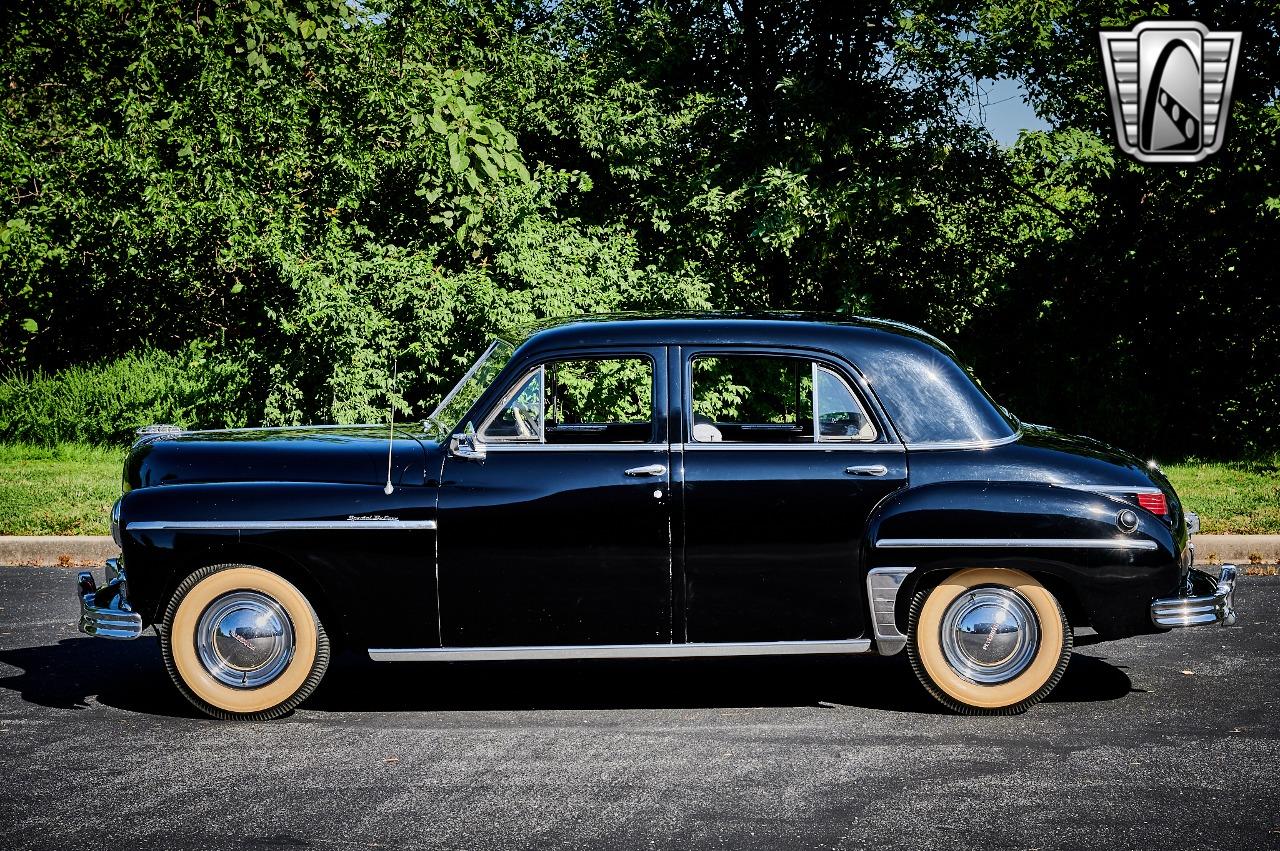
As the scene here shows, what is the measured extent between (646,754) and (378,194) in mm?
9490

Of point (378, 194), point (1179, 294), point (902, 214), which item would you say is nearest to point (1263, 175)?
point (1179, 294)

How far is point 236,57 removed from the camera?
13094 mm

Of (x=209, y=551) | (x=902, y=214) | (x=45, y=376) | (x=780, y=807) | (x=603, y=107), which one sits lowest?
(x=780, y=807)

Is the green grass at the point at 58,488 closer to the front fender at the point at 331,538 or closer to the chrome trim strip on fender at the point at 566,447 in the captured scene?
the front fender at the point at 331,538

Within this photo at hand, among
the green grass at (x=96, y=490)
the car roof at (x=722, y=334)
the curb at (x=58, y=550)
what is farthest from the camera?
the green grass at (x=96, y=490)

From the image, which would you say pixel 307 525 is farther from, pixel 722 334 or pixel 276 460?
pixel 722 334

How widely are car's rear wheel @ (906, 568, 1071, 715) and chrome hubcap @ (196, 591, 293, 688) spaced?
9.23 ft

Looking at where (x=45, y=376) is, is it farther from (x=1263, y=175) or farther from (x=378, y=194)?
(x=1263, y=175)

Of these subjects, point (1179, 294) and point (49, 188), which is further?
point (1179, 294)

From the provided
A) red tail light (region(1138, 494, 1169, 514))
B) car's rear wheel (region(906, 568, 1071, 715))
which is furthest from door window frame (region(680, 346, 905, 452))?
red tail light (region(1138, 494, 1169, 514))

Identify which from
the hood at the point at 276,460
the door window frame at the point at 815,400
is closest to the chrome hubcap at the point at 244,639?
the hood at the point at 276,460

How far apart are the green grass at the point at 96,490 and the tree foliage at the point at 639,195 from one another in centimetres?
164

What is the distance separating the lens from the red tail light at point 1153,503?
19.4ft

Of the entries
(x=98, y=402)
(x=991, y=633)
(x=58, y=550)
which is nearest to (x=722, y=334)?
(x=991, y=633)
